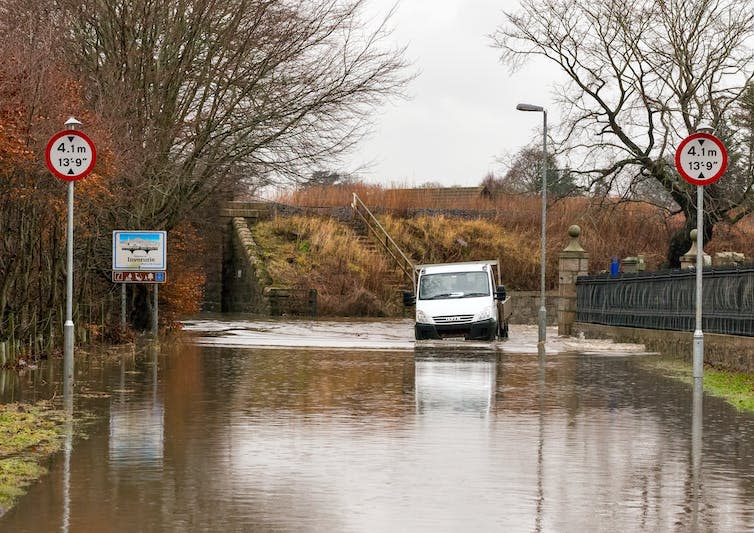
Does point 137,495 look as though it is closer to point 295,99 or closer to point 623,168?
point 295,99

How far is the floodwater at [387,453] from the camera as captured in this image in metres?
8.23

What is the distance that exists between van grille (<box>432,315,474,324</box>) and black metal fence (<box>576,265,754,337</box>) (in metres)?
3.74

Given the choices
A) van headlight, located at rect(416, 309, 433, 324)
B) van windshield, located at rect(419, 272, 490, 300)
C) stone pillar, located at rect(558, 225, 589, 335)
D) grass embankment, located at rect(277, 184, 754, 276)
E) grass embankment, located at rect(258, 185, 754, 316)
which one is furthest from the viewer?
grass embankment, located at rect(277, 184, 754, 276)

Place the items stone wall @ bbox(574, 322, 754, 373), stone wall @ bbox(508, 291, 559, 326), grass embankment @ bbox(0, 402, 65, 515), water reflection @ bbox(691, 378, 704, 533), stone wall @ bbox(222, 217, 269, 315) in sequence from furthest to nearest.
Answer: stone wall @ bbox(508, 291, 559, 326) < stone wall @ bbox(222, 217, 269, 315) < stone wall @ bbox(574, 322, 754, 373) < grass embankment @ bbox(0, 402, 65, 515) < water reflection @ bbox(691, 378, 704, 533)

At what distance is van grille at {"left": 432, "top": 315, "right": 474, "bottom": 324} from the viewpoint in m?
31.3

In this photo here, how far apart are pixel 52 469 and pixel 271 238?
49.0 meters

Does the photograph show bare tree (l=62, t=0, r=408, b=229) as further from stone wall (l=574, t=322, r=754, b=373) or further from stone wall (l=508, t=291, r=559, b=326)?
stone wall (l=508, t=291, r=559, b=326)

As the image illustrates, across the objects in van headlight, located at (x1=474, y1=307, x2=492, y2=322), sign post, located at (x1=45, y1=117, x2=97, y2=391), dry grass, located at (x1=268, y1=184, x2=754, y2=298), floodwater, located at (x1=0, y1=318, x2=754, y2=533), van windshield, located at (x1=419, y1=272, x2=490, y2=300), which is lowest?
floodwater, located at (x1=0, y1=318, x2=754, y2=533)

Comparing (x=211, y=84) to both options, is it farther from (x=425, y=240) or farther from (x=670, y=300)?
(x=425, y=240)

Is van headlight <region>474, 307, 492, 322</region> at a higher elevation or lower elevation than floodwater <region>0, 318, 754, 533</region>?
higher

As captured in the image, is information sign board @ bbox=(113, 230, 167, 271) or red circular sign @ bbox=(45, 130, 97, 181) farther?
information sign board @ bbox=(113, 230, 167, 271)

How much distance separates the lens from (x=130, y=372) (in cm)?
1981

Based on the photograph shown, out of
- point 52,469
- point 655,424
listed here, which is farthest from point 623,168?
point 52,469

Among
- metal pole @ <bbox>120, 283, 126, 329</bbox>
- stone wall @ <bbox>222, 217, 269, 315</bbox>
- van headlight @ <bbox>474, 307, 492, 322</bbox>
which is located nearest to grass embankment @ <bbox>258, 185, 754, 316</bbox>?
stone wall @ <bbox>222, 217, 269, 315</bbox>
